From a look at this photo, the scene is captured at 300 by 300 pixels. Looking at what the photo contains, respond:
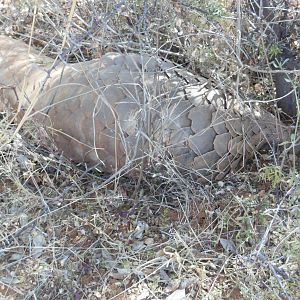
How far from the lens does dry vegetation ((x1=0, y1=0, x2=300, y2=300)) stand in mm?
1759

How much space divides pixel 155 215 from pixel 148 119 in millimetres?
357

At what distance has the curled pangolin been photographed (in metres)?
1.91

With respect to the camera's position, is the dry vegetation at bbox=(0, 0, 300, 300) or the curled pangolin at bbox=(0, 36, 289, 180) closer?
the dry vegetation at bbox=(0, 0, 300, 300)

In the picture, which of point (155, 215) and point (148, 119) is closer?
point (148, 119)

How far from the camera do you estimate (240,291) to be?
173 cm

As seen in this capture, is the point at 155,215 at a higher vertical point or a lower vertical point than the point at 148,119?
lower

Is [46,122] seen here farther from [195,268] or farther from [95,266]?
[195,268]

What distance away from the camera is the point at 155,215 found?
6.47 feet

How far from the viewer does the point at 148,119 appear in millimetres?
1865

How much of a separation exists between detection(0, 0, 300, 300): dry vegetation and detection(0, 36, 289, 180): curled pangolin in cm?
7

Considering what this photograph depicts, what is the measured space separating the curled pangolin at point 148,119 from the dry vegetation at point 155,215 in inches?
2.6

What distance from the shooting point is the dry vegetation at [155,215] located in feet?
5.77

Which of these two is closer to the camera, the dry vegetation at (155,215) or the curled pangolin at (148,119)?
the dry vegetation at (155,215)

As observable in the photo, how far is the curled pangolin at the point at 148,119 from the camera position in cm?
191
